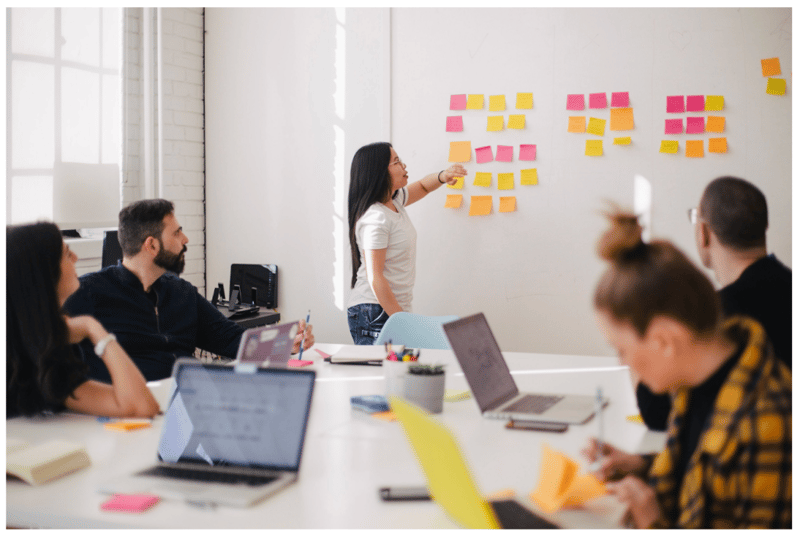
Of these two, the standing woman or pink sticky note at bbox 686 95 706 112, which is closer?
the standing woman

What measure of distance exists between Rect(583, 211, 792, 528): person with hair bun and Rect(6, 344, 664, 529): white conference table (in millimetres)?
214

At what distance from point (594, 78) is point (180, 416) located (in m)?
2.86

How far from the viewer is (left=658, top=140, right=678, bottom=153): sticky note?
3.46 m

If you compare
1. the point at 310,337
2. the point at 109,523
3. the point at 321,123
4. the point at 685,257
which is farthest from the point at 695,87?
the point at 109,523

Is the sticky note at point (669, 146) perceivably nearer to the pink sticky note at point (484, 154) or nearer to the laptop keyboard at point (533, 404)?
the pink sticky note at point (484, 154)

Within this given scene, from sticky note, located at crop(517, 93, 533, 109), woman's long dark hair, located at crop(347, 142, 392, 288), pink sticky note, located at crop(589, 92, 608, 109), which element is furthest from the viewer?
sticky note, located at crop(517, 93, 533, 109)

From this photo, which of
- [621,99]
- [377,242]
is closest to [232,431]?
[377,242]

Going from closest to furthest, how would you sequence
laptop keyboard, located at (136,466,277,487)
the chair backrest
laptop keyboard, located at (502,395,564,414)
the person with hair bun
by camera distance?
the person with hair bun → laptop keyboard, located at (136,466,277,487) → laptop keyboard, located at (502,395,564,414) → the chair backrest

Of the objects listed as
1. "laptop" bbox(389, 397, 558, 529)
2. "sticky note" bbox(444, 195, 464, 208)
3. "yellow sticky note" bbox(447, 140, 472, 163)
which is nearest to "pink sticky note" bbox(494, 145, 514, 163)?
"yellow sticky note" bbox(447, 140, 472, 163)

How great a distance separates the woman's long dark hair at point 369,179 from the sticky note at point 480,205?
69cm

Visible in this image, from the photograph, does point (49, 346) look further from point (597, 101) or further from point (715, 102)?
point (715, 102)

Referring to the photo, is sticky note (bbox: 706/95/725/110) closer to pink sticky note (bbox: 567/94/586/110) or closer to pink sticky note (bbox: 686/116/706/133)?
pink sticky note (bbox: 686/116/706/133)

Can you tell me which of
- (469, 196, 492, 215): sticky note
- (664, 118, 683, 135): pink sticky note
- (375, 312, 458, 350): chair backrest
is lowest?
(375, 312, 458, 350): chair backrest

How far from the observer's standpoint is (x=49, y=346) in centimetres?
167
